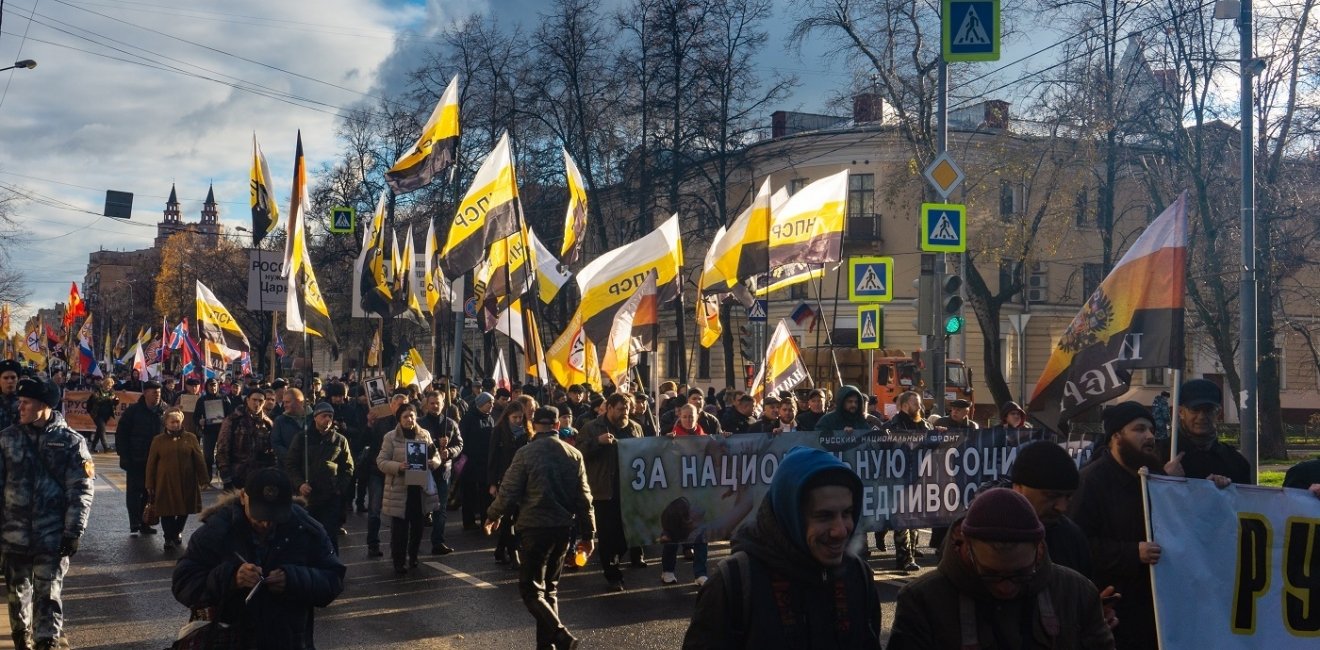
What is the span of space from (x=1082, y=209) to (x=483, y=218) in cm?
2174

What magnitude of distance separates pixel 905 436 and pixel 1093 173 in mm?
22632

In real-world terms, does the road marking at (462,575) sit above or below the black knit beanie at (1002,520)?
below

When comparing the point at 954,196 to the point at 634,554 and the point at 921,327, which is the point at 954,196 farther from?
the point at 634,554

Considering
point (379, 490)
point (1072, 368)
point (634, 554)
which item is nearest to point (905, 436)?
point (634, 554)

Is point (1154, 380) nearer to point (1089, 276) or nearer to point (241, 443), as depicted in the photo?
point (1089, 276)

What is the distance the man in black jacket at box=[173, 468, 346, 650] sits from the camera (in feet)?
15.2

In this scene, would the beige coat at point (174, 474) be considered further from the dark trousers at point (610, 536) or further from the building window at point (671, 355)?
the building window at point (671, 355)

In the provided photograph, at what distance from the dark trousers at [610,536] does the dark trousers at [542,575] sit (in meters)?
2.54

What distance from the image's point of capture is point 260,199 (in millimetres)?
21578

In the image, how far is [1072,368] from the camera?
21.6ft

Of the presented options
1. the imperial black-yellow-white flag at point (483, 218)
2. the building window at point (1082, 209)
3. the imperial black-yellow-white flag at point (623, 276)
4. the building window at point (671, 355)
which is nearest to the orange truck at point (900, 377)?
the building window at point (1082, 209)

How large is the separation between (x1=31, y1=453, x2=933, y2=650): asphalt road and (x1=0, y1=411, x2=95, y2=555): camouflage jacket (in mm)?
1333

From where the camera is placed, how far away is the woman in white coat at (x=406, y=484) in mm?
11836

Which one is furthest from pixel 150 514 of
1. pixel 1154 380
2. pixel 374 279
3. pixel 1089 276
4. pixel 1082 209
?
pixel 1154 380
